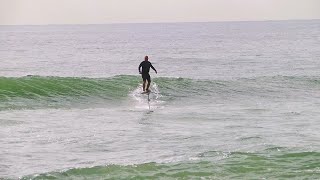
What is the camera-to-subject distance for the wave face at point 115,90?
82.4 feet

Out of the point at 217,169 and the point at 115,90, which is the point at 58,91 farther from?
the point at 217,169

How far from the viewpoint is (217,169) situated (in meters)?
11.8

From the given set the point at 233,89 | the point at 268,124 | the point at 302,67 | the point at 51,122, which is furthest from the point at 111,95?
the point at 302,67

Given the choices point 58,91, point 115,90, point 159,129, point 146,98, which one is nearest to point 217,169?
point 159,129

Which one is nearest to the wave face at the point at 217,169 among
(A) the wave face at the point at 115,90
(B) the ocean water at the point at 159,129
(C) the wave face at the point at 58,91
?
(B) the ocean water at the point at 159,129

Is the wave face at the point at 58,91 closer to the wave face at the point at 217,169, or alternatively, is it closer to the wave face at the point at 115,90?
the wave face at the point at 115,90

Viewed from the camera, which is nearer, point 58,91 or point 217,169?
point 217,169

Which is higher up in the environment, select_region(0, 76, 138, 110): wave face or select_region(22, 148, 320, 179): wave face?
select_region(0, 76, 138, 110): wave face

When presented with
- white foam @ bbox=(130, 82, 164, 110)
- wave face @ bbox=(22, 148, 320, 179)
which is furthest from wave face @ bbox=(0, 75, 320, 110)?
wave face @ bbox=(22, 148, 320, 179)

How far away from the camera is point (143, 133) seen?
16.5 m

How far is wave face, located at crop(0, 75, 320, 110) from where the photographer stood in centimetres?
2511

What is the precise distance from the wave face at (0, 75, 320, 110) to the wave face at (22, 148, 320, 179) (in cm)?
1155

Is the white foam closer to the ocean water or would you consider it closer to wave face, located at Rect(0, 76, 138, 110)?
the ocean water

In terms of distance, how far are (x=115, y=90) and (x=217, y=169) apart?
707 inches
